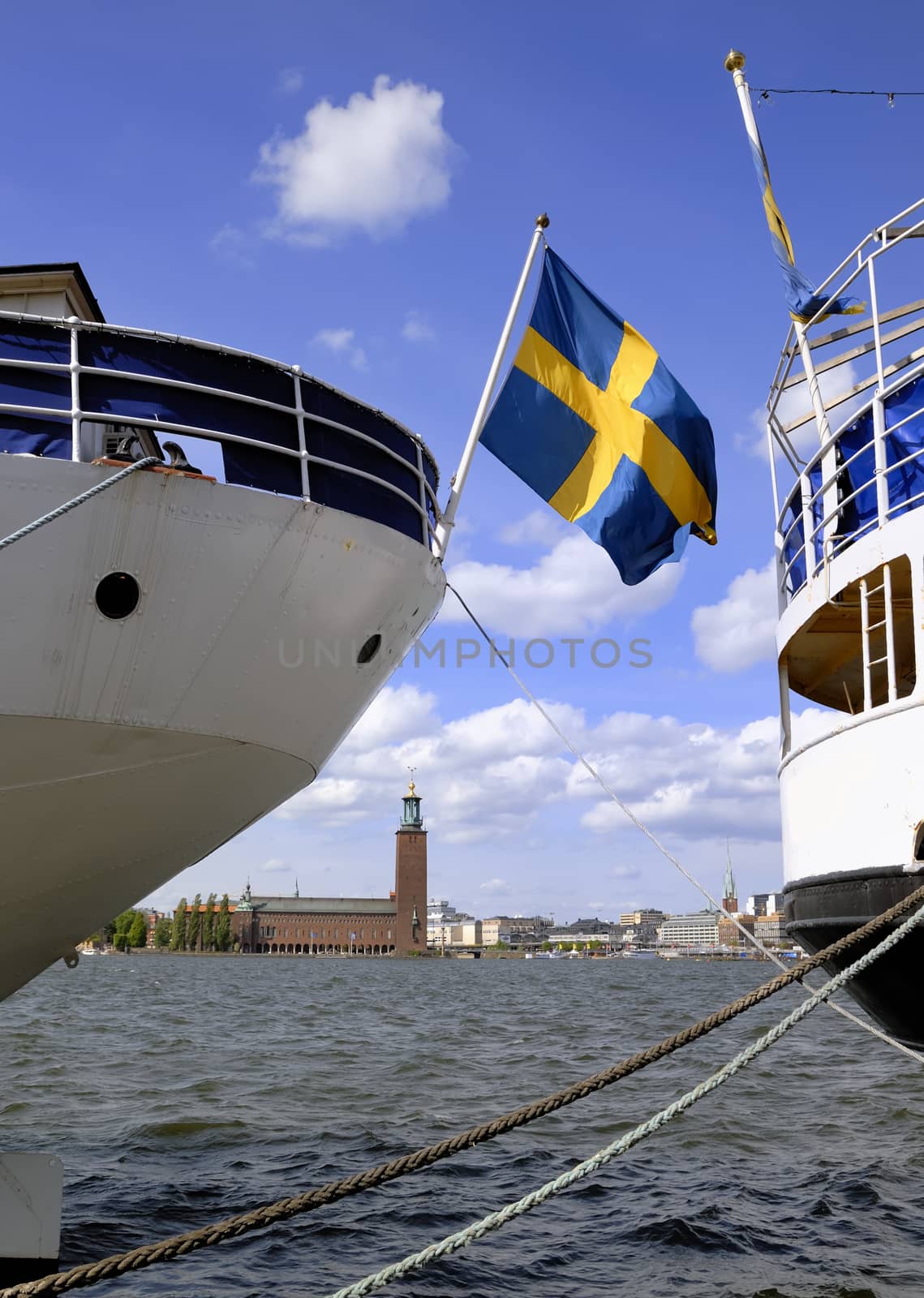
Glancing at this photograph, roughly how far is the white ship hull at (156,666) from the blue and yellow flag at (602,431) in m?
2.32

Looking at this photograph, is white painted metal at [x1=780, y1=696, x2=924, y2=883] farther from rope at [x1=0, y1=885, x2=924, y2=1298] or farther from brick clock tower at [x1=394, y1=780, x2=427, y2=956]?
brick clock tower at [x1=394, y1=780, x2=427, y2=956]

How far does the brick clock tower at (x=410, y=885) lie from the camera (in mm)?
159250

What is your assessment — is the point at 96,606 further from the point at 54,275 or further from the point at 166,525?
the point at 54,275

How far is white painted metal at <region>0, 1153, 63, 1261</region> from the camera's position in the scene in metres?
6.67

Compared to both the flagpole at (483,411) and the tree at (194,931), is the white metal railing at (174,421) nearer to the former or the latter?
the flagpole at (483,411)

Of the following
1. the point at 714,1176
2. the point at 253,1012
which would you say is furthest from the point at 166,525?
the point at 253,1012

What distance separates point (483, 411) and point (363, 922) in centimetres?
16184

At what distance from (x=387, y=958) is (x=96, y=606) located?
16046cm

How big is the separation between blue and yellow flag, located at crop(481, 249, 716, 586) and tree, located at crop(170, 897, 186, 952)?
156 metres

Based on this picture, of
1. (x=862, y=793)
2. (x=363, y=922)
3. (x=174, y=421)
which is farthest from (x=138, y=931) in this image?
(x=174, y=421)

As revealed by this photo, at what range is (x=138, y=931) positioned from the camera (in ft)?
476

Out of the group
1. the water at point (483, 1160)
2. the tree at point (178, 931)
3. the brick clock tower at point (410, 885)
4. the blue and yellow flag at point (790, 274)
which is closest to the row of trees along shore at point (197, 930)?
the tree at point (178, 931)

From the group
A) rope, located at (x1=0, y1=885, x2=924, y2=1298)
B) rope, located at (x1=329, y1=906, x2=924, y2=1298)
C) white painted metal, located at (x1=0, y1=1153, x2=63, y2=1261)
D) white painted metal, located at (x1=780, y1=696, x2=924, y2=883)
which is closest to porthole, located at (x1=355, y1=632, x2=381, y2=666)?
white painted metal, located at (x1=780, y1=696, x2=924, y2=883)

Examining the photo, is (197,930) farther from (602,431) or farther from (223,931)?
(602,431)
